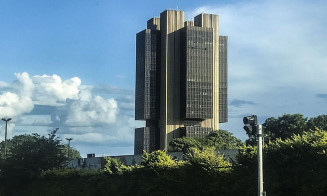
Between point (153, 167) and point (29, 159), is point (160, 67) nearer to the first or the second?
point (29, 159)

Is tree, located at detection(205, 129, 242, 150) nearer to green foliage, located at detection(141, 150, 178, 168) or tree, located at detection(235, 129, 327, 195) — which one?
green foliage, located at detection(141, 150, 178, 168)

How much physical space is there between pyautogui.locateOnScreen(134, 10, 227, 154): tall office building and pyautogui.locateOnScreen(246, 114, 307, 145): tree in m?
25.2

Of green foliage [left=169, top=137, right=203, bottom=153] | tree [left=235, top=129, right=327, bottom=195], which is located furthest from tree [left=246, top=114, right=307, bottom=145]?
tree [left=235, top=129, right=327, bottom=195]

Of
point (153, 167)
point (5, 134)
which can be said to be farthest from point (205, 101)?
point (153, 167)

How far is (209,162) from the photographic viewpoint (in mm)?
26469

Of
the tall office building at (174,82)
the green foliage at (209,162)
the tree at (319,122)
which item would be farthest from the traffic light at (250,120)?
the tall office building at (174,82)

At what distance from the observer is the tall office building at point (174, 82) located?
121 m

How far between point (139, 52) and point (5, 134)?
59.5 m

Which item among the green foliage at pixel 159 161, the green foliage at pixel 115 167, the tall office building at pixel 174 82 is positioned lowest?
the green foliage at pixel 115 167

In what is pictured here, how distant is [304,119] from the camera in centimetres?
9475

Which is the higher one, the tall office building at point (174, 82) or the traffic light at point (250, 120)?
the tall office building at point (174, 82)

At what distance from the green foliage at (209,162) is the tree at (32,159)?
2545 centimetres

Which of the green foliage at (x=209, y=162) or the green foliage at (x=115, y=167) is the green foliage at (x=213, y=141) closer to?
the green foliage at (x=115, y=167)

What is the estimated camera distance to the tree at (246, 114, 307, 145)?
93.1m
